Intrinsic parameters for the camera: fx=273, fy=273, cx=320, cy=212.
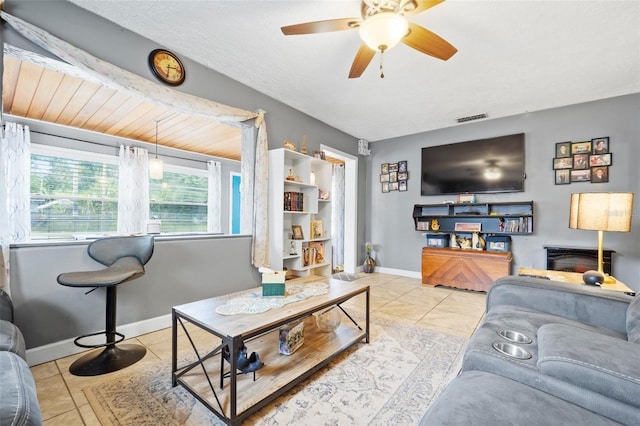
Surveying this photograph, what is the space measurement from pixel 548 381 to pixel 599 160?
12.4 feet

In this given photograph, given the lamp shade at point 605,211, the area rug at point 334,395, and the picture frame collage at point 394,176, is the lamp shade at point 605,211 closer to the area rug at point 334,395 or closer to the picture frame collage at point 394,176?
the area rug at point 334,395

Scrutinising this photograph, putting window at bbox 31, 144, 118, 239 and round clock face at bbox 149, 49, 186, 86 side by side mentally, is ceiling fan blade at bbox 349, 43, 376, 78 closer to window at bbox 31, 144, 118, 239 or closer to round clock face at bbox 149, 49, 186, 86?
→ round clock face at bbox 149, 49, 186, 86

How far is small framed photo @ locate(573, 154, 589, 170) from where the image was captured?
3.46 meters

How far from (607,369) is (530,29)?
245 cm

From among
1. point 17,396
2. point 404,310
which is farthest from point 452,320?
point 17,396

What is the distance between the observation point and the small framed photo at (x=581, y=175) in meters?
3.44

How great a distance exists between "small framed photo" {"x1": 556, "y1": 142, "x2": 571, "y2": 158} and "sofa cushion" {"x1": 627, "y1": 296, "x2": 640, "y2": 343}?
3067 mm

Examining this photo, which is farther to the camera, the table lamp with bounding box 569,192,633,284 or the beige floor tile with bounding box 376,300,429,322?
the beige floor tile with bounding box 376,300,429,322

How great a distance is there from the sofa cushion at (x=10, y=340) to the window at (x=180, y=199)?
12.7 feet

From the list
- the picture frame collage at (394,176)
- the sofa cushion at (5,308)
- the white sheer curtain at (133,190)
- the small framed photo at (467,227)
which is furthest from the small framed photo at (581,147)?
the white sheer curtain at (133,190)

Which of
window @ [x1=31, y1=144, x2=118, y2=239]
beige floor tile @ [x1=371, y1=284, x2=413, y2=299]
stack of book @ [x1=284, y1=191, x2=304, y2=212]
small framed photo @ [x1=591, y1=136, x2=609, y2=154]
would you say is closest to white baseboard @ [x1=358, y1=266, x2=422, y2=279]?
beige floor tile @ [x1=371, y1=284, x2=413, y2=299]

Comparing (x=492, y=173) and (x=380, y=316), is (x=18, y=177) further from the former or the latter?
(x=492, y=173)

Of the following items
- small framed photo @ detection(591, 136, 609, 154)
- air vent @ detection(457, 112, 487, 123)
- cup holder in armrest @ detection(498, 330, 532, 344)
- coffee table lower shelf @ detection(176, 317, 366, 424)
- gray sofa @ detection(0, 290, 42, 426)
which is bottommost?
coffee table lower shelf @ detection(176, 317, 366, 424)

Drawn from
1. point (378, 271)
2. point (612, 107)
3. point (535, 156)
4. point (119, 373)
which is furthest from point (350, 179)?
point (119, 373)
